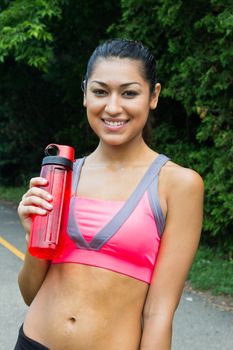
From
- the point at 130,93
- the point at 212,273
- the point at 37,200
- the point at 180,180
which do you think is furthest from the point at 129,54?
the point at 212,273

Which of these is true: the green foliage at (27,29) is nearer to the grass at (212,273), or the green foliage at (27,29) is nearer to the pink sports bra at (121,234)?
the grass at (212,273)

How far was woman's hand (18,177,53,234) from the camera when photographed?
1674mm

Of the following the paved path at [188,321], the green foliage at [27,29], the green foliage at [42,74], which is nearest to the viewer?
the paved path at [188,321]

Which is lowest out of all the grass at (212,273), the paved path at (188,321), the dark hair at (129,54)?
the grass at (212,273)

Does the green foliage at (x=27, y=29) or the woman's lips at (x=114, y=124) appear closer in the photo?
the woman's lips at (x=114, y=124)

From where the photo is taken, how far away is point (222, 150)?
713cm

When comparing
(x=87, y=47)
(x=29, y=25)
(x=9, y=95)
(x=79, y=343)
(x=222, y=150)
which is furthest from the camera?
(x=9, y=95)

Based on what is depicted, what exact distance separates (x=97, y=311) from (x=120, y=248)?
220mm

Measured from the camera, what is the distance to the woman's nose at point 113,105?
1795mm

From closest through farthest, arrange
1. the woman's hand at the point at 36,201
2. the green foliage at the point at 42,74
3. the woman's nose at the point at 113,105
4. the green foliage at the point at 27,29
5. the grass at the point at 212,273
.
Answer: the woman's hand at the point at 36,201
the woman's nose at the point at 113,105
the grass at the point at 212,273
the green foliage at the point at 27,29
the green foliage at the point at 42,74

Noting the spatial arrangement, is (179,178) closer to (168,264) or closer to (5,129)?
(168,264)

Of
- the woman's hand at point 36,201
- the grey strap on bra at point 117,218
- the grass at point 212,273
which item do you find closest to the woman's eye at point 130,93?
the grey strap on bra at point 117,218

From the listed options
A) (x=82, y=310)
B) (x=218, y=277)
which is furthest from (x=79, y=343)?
(x=218, y=277)

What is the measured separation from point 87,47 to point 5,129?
20.5 feet
